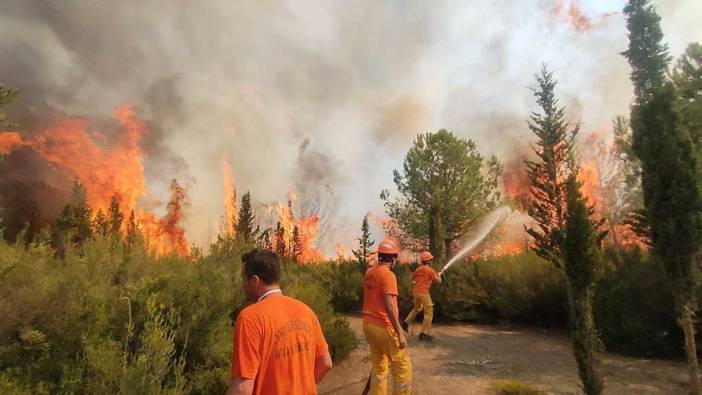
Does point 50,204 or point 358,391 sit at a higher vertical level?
point 50,204

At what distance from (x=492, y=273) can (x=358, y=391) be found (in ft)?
27.3

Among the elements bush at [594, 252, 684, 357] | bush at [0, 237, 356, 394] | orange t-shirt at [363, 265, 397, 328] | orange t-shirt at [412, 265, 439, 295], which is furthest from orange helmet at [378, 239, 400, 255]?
bush at [594, 252, 684, 357]

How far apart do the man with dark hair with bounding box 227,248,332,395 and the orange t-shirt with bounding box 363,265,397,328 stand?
2.62 m

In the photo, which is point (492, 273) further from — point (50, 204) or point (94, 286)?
point (50, 204)

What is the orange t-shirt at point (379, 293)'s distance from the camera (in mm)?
5363

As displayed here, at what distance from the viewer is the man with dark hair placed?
228 centimetres

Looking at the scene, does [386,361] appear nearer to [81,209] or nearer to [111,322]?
[111,322]

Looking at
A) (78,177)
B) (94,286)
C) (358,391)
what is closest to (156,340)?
(94,286)

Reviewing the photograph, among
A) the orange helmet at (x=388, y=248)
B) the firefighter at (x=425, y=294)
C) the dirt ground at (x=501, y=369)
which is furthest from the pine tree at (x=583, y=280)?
the firefighter at (x=425, y=294)

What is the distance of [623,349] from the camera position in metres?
9.66

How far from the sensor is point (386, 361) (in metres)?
5.37

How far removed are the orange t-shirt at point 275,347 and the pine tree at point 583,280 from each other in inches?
195

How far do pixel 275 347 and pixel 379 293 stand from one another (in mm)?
3150

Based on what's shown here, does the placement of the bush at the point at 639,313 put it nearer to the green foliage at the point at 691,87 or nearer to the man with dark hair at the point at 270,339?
the green foliage at the point at 691,87
